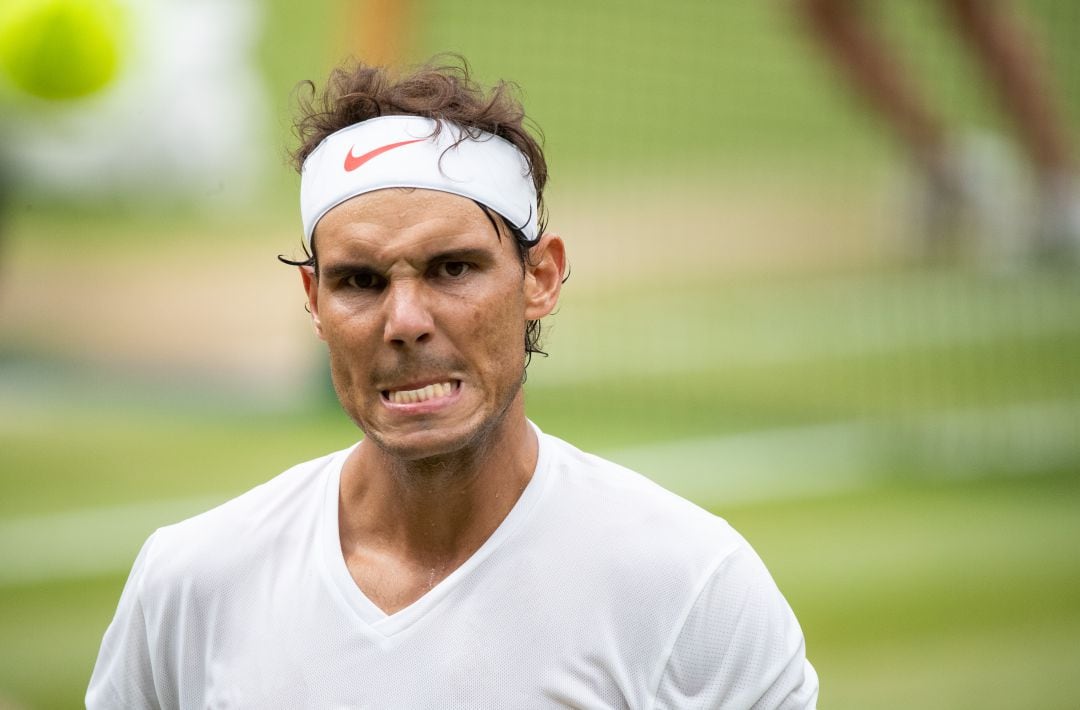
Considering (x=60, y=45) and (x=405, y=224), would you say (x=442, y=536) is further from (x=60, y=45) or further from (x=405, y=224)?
(x=60, y=45)

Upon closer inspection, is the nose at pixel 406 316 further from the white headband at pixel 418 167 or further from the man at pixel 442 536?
the white headband at pixel 418 167

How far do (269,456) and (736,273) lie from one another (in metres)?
5.82

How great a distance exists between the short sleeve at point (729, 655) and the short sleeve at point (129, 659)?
36.8 inches

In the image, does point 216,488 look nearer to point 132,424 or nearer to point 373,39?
point 132,424

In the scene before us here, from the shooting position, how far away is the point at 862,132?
49.6 feet

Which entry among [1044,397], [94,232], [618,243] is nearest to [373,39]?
[1044,397]

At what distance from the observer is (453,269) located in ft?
9.16

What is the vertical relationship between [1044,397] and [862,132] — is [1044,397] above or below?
below

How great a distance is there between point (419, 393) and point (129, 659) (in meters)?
0.77

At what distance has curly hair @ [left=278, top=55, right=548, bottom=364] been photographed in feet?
9.63

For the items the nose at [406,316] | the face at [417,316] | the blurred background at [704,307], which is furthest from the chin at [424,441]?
the blurred background at [704,307]

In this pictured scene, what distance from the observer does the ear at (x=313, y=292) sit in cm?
293

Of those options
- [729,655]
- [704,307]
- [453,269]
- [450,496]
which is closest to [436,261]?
[453,269]

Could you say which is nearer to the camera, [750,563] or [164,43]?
[750,563]
